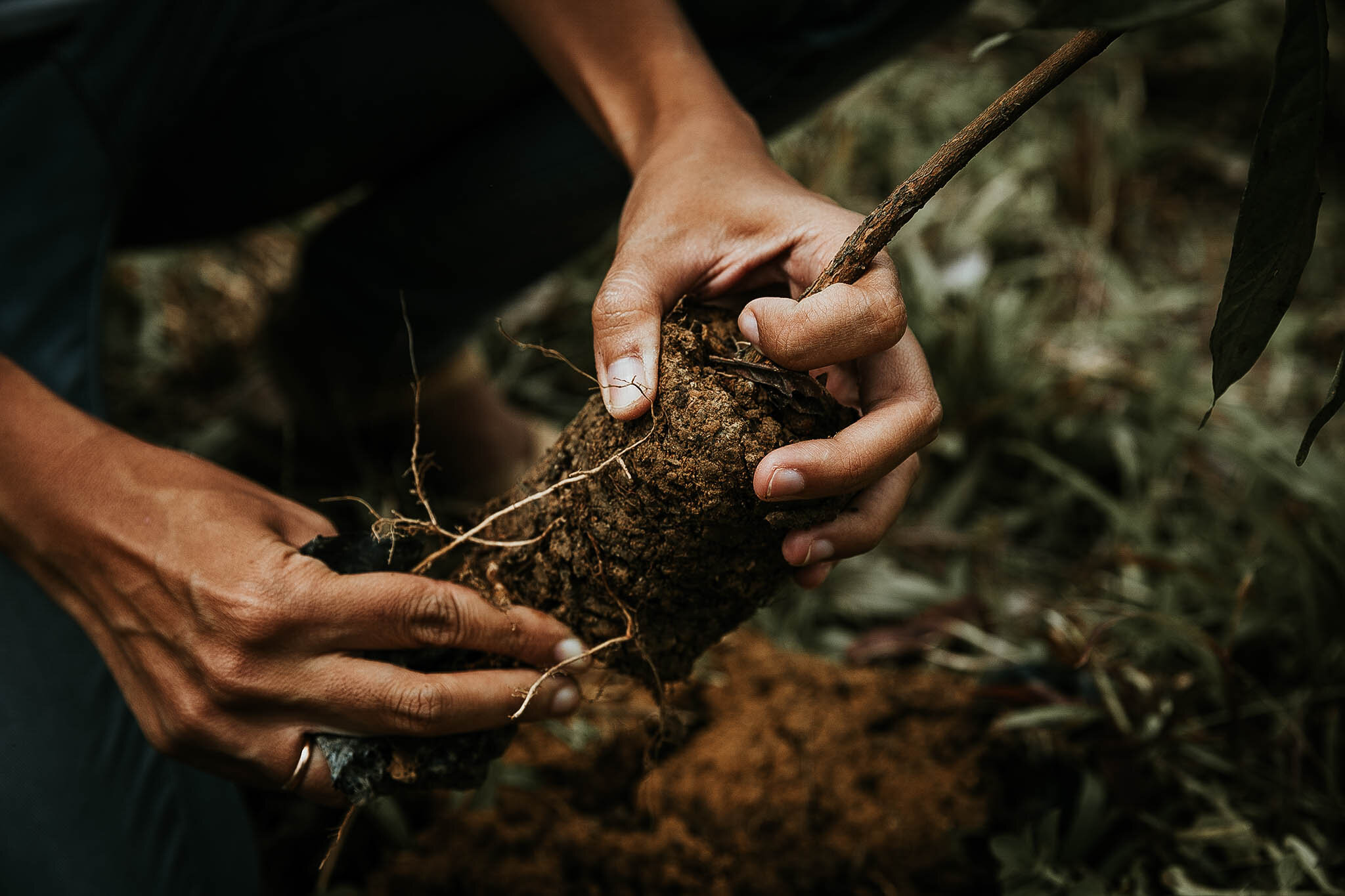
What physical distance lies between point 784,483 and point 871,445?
105 millimetres

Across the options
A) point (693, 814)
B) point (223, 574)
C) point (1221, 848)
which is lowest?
point (1221, 848)

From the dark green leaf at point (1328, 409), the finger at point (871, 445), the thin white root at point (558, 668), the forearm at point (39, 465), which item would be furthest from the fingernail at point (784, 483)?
the forearm at point (39, 465)

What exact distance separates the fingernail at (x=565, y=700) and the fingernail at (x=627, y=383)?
1.28 ft

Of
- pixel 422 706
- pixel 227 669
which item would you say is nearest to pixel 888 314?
pixel 422 706

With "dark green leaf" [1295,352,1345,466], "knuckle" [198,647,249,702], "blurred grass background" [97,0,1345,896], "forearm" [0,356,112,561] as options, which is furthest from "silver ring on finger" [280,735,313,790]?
"dark green leaf" [1295,352,1345,466]

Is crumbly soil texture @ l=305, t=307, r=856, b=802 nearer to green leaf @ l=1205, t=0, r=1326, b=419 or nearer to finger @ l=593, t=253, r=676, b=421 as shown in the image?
finger @ l=593, t=253, r=676, b=421

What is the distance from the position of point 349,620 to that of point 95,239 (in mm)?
869

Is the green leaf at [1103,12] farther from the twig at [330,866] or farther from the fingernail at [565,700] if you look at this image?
the twig at [330,866]

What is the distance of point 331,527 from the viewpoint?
107 cm

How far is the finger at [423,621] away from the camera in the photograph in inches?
35.8

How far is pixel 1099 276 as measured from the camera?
2.70 metres

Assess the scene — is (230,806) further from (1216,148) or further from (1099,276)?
(1216,148)

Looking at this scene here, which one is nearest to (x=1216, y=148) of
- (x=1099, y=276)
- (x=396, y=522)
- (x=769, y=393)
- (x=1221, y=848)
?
(x=1099, y=276)

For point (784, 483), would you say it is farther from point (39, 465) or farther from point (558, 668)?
point (39, 465)
